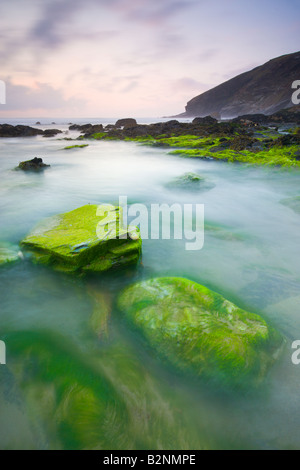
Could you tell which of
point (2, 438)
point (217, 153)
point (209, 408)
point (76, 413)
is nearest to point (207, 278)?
point (209, 408)

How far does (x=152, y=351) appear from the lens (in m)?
2.85

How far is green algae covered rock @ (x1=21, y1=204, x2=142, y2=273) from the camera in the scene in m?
4.05

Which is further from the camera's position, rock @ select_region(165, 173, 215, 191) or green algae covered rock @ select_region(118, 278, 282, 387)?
rock @ select_region(165, 173, 215, 191)

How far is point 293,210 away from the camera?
25.4ft

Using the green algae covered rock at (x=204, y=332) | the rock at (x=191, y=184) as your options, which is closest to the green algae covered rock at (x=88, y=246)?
the green algae covered rock at (x=204, y=332)

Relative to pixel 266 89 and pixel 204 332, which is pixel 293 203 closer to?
pixel 204 332

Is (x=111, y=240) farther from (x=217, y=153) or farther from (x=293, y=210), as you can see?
(x=217, y=153)

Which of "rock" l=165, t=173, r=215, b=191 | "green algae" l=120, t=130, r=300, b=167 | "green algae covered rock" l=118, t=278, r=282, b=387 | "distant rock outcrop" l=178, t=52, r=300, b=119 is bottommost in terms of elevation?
"green algae covered rock" l=118, t=278, r=282, b=387

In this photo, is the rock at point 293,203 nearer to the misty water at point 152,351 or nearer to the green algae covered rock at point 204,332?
the misty water at point 152,351

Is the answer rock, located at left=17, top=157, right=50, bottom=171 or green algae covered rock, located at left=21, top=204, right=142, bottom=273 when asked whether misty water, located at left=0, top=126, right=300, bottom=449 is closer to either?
green algae covered rock, located at left=21, top=204, right=142, bottom=273

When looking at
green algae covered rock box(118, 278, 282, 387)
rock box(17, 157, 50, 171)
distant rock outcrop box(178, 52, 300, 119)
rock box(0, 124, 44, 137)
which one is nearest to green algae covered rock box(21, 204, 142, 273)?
green algae covered rock box(118, 278, 282, 387)

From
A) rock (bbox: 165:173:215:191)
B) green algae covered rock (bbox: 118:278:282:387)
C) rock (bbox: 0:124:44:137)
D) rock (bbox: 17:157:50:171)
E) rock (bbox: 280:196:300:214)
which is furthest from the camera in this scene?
rock (bbox: 0:124:44:137)

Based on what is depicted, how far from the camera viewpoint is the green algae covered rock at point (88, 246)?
4.05 metres

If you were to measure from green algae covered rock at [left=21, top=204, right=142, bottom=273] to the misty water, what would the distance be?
220 millimetres
